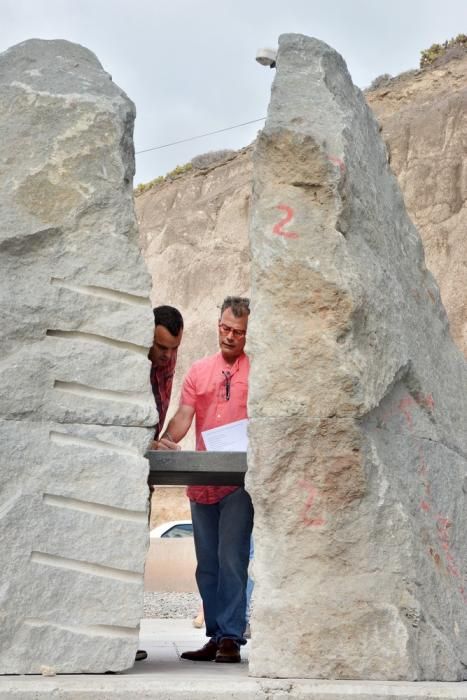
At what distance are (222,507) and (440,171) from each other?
15454mm

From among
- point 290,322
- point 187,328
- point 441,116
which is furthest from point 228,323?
point 187,328

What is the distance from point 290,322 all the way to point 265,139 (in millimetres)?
786

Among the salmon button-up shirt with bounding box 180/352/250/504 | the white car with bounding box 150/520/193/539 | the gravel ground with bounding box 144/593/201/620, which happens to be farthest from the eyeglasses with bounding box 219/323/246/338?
the white car with bounding box 150/520/193/539

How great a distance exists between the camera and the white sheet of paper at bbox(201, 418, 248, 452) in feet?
15.1

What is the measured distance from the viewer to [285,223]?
13.9 feet

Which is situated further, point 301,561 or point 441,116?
point 441,116

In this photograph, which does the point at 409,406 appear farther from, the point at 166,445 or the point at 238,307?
the point at 166,445

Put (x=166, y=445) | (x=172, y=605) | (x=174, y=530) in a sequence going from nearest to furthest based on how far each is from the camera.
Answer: (x=166, y=445)
(x=172, y=605)
(x=174, y=530)

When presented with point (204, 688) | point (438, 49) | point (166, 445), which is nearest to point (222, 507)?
point (166, 445)

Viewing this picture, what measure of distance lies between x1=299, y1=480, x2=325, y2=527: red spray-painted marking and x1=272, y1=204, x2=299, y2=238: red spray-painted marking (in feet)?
3.26

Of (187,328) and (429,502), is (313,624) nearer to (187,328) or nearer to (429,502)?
(429,502)

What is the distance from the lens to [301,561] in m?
3.95

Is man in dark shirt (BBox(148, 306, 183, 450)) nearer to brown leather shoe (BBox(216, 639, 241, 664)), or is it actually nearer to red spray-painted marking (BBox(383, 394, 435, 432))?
brown leather shoe (BBox(216, 639, 241, 664))

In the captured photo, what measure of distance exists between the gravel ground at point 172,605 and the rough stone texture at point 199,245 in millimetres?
9829
